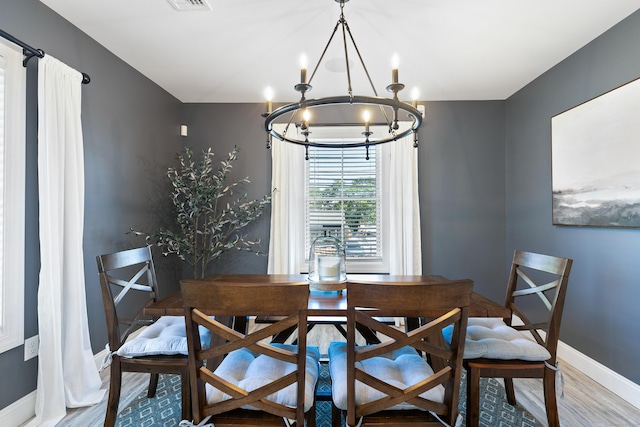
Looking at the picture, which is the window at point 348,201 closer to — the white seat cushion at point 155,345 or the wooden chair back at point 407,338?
the white seat cushion at point 155,345

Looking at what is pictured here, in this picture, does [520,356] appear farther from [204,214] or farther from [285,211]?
[204,214]

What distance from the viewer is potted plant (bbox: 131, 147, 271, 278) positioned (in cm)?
313

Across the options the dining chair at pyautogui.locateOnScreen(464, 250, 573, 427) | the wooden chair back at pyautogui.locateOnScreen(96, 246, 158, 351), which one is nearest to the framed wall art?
the dining chair at pyautogui.locateOnScreen(464, 250, 573, 427)

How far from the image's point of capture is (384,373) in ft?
4.57

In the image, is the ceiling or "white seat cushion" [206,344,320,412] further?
the ceiling

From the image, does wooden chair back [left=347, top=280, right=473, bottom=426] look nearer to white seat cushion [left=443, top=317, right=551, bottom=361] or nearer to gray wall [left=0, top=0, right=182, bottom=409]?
white seat cushion [left=443, top=317, right=551, bottom=361]

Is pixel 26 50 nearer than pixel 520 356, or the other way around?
pixel 520 356

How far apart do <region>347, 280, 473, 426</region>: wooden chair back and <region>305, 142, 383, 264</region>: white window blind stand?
2.48m

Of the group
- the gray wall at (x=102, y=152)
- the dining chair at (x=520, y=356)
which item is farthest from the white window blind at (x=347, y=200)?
the dining chair at (x=520, y=356)

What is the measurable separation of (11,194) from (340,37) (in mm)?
2335

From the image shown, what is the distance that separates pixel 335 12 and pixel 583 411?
9.88ft

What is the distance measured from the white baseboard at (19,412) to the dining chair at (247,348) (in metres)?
1.49

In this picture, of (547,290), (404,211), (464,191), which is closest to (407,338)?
(547,290)

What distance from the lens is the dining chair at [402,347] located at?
1.11 m
